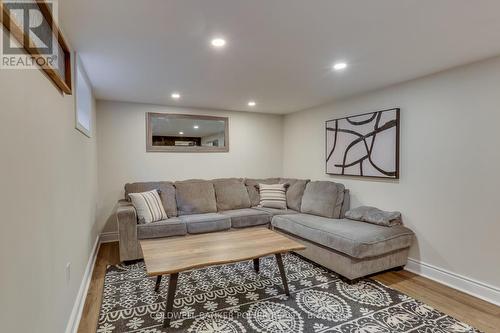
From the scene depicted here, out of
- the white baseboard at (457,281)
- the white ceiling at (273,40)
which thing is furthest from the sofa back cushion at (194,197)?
the white baseboard at (457,281)

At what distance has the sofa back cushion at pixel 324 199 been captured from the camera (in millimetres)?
3838

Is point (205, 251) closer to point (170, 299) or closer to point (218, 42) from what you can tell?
point (170, 299)

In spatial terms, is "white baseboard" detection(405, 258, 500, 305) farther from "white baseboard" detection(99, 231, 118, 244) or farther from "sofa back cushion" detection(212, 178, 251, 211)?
"white baseboard" detection(99, 231, 118, 244)

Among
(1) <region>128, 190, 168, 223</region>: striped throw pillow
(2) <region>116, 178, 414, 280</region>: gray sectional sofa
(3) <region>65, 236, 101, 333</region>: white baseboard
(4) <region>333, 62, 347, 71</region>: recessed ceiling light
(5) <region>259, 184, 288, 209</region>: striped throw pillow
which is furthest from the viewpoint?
(5) <region>259, 184, 288, 209</region>: striped throw pillow

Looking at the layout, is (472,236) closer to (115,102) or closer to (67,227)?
(67,227)

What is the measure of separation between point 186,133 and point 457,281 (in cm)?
415

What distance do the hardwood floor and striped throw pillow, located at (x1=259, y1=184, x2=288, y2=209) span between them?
1902 mm

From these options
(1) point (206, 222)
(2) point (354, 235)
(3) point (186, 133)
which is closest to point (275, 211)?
(1) point (206, 222)

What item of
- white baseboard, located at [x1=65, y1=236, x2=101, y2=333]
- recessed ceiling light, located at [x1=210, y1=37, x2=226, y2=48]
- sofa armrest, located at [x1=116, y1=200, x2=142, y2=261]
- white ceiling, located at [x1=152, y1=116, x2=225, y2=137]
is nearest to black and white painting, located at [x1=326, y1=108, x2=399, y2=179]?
white ceiling, located at [x1=152, y1=116, x2=225, y2=137]

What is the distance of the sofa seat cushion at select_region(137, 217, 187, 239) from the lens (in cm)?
341

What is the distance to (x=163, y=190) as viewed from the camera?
4.11 metres

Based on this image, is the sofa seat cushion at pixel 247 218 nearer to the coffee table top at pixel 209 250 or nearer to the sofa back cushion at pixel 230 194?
the sofa back cushion at pixel 230 194

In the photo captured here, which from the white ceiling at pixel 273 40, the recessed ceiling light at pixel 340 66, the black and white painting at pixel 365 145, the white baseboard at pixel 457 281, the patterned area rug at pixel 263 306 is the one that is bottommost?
Answer: the patterned area rug at pixel 263 306

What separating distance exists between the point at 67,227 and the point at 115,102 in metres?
2.80
